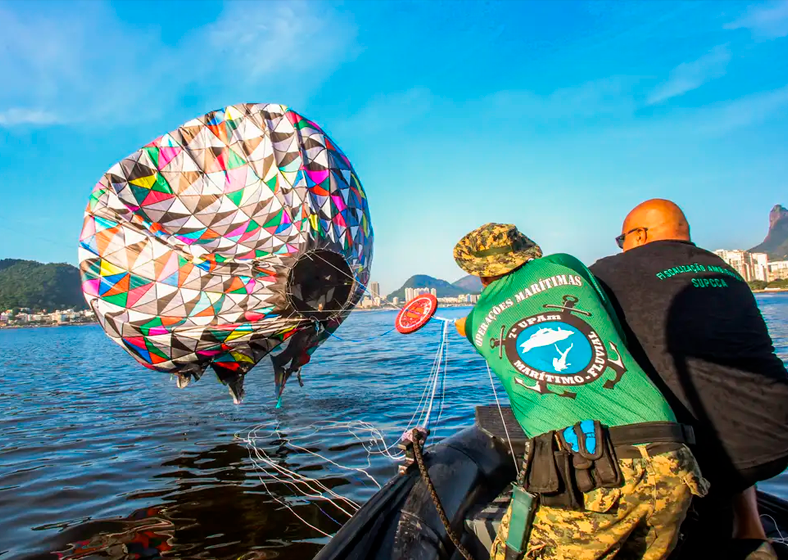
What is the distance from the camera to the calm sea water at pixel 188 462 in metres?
5.62

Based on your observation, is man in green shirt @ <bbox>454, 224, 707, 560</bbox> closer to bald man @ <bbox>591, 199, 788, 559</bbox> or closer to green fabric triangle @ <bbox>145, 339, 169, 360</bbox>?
bald man @ <bbox>591, 199, 788, 559</bbox>

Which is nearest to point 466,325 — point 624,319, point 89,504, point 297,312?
point 624,319

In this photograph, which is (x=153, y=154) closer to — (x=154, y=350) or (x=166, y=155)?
(x=166, y=155)

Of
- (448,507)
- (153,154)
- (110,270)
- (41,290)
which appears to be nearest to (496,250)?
→ (448,507)

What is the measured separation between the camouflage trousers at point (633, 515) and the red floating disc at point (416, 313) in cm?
203

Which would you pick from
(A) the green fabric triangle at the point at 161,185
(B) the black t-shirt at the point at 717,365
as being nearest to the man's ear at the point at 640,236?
(B) the black t-shirt at the point at 717,365

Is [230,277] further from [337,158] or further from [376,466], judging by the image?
[376,466]

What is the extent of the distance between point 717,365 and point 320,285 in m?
6.50

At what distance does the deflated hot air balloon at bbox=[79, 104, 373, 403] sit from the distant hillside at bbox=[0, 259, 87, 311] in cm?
18325

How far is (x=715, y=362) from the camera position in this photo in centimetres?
241

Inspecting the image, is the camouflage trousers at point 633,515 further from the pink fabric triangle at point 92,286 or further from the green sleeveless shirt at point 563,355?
the pink fabric triangle at point 92,286

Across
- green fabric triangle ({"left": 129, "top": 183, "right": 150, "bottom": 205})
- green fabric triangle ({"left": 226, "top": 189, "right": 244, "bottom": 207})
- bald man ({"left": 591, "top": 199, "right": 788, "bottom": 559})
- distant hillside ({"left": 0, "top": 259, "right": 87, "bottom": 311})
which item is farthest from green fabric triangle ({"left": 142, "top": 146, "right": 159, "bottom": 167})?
distant hillside ({"left": 0, "top": 259, "right": 87, "bottom": 311})

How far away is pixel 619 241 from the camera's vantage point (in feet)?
10.6

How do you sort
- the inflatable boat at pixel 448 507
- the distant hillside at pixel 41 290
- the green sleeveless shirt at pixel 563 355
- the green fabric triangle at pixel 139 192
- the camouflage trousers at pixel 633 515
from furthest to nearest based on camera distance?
the distant hillside at pixel 41 290 < the green fabric triangle at pixel 139 192 < the inflatable boat at pixel 448 507 < the green sleeveless shirt at pixel 563 355 < the camouflage trousers at pixel 633 515
